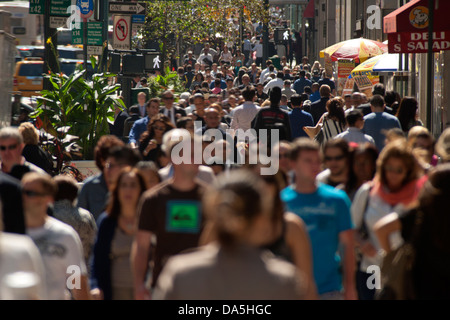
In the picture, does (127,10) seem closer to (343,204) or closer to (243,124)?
(243,124)

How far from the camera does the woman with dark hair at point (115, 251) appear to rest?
6.34m

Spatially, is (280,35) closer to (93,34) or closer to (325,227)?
(93,34)

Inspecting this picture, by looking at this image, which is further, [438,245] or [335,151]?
[335,151]

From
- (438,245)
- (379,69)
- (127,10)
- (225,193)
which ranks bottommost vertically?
(438,245)

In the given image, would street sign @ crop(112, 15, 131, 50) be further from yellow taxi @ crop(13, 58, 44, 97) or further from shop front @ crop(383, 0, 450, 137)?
yellow taxi @ crop(13, 58, 44, 97)

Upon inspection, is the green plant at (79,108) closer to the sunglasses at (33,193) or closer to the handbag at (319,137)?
the handbag at (319,137)

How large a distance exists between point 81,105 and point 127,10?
809cm

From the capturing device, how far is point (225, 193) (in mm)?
3389

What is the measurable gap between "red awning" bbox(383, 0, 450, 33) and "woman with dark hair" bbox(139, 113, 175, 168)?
5.96 meters

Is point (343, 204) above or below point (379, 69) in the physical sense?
below

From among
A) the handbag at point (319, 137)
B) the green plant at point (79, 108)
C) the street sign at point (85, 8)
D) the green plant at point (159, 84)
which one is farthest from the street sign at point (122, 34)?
the handbag at point (319, 137)

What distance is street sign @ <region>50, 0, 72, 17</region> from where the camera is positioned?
738 inches

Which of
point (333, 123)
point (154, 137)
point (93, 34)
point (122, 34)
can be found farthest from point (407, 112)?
point (122, 34)
